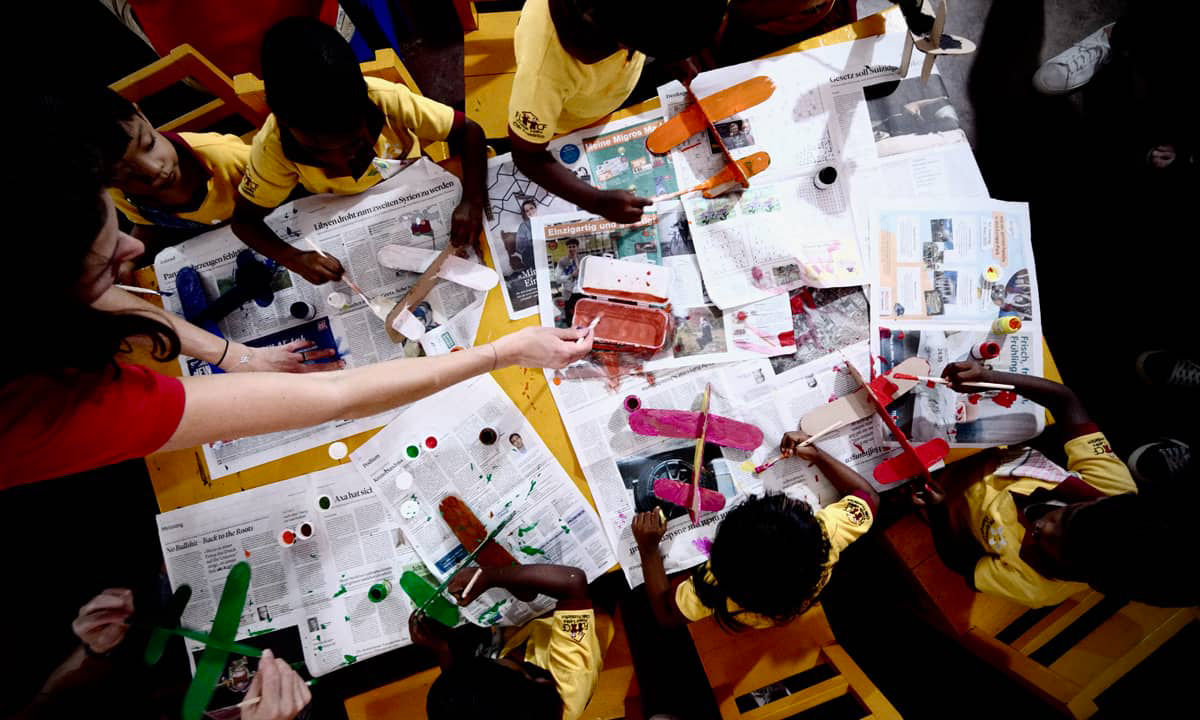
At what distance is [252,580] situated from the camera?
1.42 m

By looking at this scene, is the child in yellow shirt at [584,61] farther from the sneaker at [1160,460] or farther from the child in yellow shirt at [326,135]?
the sneaker at [1160,460]

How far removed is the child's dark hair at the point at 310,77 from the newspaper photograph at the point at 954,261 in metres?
1.17

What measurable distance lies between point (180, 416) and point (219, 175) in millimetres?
707

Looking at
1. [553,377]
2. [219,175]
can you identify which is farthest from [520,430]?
[219,175]

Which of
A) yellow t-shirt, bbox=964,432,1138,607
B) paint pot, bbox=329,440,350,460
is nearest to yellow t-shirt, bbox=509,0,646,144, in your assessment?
paint pot, bbox=329,440,350,460

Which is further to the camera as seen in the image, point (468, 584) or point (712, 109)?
point (712, 109)

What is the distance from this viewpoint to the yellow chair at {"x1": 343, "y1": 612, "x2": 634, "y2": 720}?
148 cm


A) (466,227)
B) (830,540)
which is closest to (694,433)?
(830,540)

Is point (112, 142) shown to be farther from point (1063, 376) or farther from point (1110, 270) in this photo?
point (1110, 270)

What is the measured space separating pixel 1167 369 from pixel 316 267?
2.40 metres

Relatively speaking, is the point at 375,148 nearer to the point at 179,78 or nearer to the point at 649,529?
the point at 179,78

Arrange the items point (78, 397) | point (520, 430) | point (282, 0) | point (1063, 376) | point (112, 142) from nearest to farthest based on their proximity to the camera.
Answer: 1. point (78, 397)
2. point (112, 142)
3. point (520, 430)
4. point (282, 0)
5. point (1063, 376)

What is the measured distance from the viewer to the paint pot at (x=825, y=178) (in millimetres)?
1455

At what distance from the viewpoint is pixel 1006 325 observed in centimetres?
138
